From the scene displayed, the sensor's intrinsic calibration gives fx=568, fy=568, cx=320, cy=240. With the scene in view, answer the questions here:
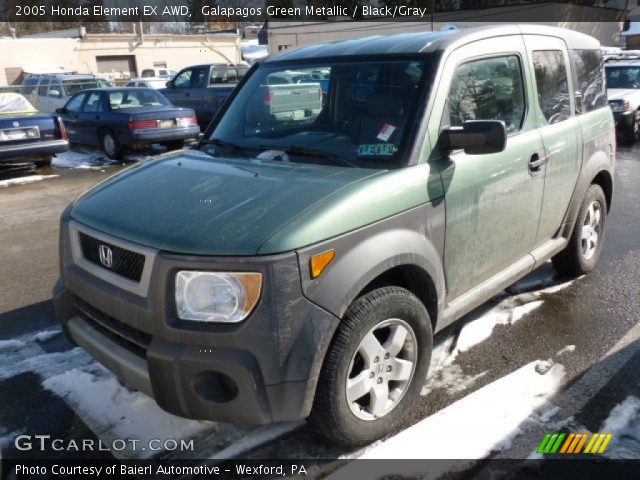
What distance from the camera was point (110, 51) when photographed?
1869 inches

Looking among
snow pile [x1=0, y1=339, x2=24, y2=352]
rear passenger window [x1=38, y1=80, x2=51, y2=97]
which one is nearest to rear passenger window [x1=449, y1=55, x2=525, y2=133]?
snow pile [x1=0, y1=339, x2=24, y2=352]

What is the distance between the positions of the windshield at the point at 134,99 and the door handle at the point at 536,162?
10199 millimetres

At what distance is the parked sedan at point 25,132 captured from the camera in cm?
995

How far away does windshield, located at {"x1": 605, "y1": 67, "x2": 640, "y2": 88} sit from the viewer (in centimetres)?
1340

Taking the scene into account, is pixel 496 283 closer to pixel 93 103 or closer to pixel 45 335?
pixel 45 335

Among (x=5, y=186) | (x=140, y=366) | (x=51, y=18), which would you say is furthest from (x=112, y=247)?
(x=51, y=18)

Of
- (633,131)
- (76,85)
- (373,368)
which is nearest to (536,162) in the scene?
(373,368)

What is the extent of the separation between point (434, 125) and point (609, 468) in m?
1.89

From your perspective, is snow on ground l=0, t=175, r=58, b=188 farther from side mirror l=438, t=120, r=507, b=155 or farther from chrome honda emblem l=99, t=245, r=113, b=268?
side mirror l=438, t=120, r=507, b=155

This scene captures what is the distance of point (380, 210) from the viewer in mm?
2678

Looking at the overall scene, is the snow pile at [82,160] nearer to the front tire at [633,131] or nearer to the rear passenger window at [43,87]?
the rear passenger window at [43,87]

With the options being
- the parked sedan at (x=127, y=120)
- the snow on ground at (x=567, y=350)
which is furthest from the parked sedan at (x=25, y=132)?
the snow on ground at (x=567, y=350)

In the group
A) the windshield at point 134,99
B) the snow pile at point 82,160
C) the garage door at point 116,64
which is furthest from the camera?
the garage door at point 116,64

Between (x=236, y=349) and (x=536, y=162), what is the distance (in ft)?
7.99
